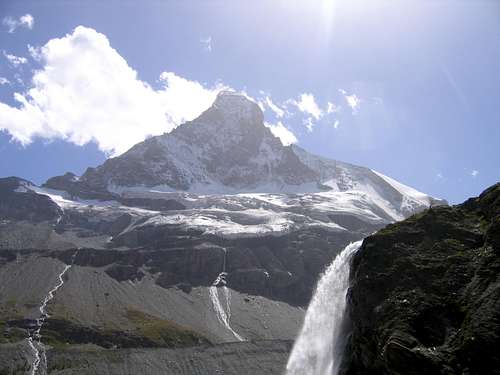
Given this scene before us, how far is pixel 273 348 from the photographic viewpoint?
161 meters

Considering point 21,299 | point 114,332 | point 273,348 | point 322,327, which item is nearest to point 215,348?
point 273,348

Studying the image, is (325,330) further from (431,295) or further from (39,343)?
(39,343)

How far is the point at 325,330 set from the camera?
1499 inches

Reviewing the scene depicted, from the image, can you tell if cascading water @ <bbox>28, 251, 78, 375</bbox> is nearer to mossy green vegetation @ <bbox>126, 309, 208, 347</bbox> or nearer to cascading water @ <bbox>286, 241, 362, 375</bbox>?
mossy green vegetation @ <bbox>126, 309, 208, 347</bbox>

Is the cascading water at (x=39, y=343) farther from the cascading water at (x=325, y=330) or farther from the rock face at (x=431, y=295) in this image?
the rock face at (x=431, y=295)

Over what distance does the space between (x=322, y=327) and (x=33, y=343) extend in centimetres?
12489

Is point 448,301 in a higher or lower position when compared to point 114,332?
higher

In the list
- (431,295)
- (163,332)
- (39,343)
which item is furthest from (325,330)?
(163,332)

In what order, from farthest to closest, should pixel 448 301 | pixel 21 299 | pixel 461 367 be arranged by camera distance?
pixel 21 299 < pixel 448 301 < pixel 461 367

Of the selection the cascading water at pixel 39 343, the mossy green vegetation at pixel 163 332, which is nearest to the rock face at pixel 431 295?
the cascading water at pixel 39 343

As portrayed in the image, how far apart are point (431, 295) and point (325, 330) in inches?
511

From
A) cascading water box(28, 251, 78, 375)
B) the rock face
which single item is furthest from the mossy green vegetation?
the rock face

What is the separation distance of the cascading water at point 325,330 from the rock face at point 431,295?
3472 mm

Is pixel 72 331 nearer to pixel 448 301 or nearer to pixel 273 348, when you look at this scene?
pixel 273 348
